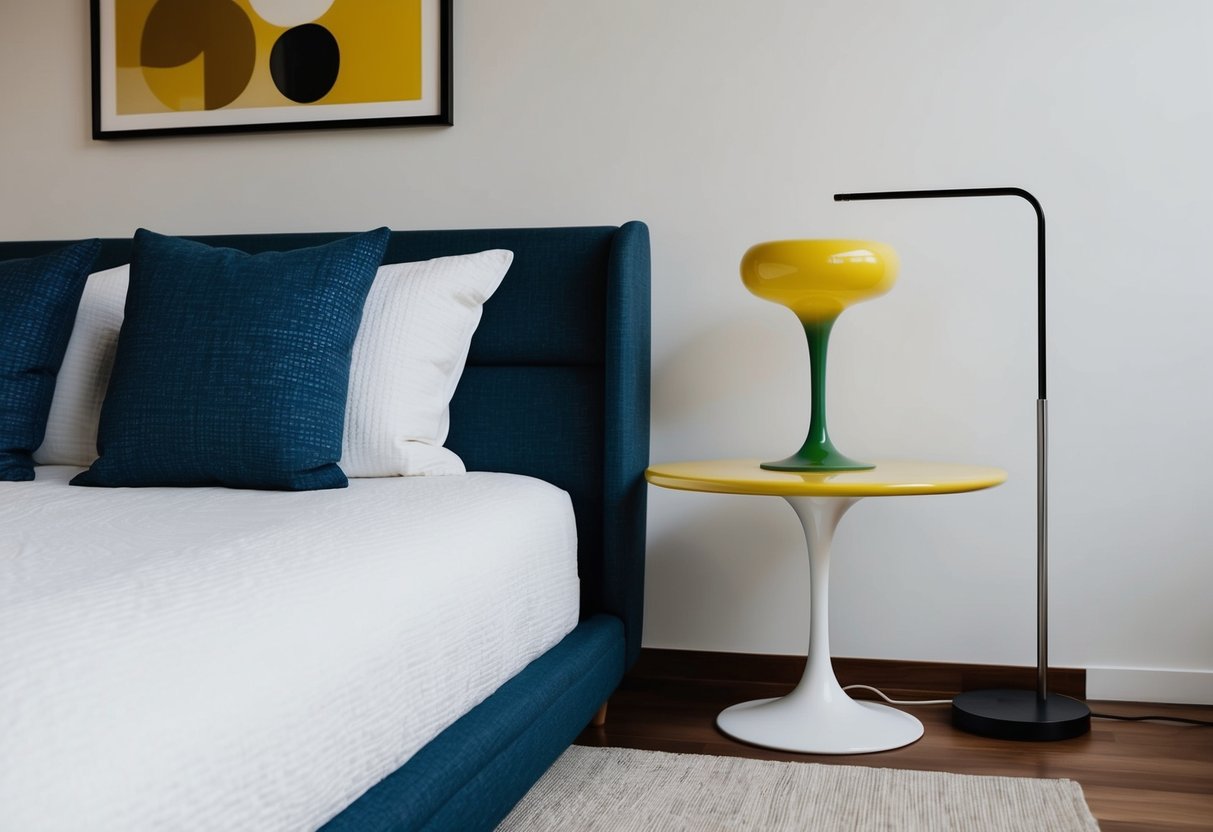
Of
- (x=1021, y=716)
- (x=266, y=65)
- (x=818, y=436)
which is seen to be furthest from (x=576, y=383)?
(x=266, y=65)

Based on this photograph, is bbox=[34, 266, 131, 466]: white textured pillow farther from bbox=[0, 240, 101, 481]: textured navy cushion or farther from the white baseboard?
the white baseboard

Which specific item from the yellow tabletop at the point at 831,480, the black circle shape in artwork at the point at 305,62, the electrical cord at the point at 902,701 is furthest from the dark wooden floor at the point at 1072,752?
the black circle shape in artwork at the point at 305,62

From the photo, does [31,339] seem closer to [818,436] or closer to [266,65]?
[266,65]

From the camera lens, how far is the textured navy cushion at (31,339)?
204cm

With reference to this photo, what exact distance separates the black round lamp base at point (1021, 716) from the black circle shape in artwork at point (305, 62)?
206cm

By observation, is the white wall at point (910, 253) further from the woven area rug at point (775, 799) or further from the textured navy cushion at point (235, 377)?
the textured navy cushion at point (235, 377)

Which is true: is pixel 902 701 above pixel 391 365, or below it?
below

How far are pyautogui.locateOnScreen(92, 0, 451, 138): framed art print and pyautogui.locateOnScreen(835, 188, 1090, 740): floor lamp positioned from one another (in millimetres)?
1111

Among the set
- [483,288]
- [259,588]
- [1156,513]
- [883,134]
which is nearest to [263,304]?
[483,288]

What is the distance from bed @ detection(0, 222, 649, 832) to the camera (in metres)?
0.97

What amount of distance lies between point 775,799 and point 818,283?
0.94 metres

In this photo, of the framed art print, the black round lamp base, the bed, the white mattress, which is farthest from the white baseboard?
the framed art print

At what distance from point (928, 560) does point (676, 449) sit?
616mm

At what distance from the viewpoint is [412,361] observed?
2096 millimetres
